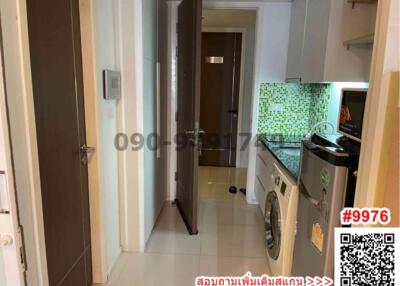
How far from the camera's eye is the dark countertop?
2066 mm

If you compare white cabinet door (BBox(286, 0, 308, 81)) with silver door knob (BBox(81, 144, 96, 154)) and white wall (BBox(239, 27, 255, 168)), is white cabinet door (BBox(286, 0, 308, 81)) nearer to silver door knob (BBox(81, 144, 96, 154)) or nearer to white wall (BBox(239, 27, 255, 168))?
white wall (BBox(239, 27, 255, 168))

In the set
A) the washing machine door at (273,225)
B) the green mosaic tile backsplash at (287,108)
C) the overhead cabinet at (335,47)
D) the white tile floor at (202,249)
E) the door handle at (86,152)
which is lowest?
the white tile floor at (202,249)

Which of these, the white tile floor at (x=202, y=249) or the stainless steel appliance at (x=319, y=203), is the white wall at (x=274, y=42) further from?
the stainless steel appliance at (x=319, y=203)

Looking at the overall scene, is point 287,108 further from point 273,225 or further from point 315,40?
point 273,225

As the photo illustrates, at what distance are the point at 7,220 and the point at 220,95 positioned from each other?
409 centimetres

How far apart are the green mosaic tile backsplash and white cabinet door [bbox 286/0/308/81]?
0.22 meters

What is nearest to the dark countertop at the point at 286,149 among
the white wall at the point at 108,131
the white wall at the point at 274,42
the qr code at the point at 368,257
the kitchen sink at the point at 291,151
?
the kitchen sink at the point at 291,151

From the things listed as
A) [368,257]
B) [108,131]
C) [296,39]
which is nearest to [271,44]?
[296,39]

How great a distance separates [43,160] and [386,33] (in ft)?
4.82

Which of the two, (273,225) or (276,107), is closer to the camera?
(273,225)

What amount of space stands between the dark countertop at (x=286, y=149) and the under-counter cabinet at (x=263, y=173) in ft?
0.25

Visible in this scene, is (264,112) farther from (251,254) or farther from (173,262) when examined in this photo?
(173,262)

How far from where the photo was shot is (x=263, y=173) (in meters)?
2.99

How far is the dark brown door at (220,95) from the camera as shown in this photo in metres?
4.70
